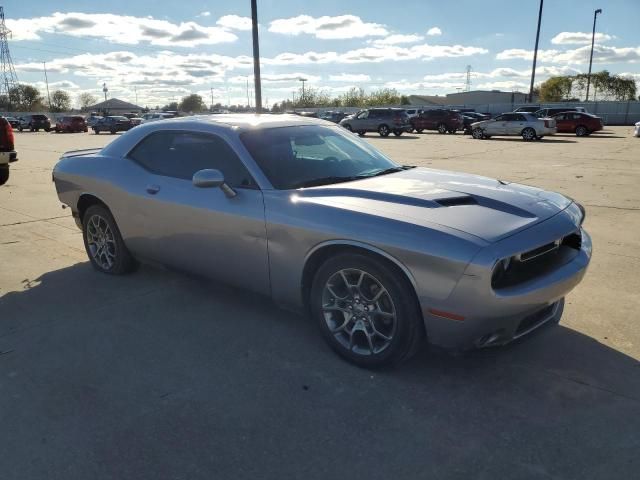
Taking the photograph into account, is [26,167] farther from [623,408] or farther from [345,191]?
[623,408]

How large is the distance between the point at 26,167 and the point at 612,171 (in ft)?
51.5

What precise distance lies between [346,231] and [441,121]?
1345 inches

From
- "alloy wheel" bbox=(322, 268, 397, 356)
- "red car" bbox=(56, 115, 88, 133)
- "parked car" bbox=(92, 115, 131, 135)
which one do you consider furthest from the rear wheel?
"red car" bbox=(56, 115, 88, 133)

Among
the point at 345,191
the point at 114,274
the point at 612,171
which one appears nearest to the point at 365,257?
the point at 345,191

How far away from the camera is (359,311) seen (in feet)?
10.6

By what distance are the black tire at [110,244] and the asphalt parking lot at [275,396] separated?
303 mm

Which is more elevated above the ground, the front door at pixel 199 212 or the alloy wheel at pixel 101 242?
the front door at pixel 199 212

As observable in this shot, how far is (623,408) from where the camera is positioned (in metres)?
2.82

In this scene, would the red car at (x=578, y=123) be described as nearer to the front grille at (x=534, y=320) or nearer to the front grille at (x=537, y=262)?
the front grille at (x=537, y=262)

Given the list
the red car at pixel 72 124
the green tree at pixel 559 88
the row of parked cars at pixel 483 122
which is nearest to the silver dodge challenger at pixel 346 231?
the row of parked cars at pixel 483 122

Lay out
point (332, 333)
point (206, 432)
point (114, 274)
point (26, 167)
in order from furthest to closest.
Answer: point (26, 167), point (114, 274), point (332, 333), point (206, 432)

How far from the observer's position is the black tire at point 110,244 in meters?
4.88

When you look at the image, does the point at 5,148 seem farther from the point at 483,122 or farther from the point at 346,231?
the point at 483,122

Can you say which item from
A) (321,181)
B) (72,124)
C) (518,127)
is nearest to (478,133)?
(518,127)
